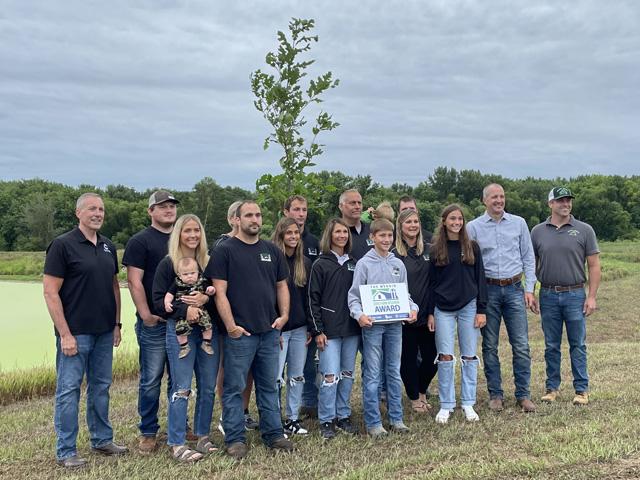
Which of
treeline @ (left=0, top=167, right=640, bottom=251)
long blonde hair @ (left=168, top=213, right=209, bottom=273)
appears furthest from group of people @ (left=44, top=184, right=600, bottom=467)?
treeline @ (left=0, top=167, right=640, bottom=251)

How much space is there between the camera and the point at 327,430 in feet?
17.6

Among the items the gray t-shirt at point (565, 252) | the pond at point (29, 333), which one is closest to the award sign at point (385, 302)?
the gray t-shirt at point (565, 252)

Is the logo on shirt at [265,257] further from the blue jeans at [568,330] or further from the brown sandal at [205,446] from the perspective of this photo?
the blue jeans at [568,330]

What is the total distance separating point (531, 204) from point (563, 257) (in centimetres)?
5197

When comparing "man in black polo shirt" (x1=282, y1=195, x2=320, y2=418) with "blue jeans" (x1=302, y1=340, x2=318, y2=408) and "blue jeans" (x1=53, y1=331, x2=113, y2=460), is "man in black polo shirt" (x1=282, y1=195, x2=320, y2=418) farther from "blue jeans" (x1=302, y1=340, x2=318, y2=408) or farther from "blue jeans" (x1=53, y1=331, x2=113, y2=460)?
"blue jeans" (x1=53, y1=331, x2=113, y2=460)

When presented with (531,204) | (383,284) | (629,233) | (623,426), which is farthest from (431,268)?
(629,233)

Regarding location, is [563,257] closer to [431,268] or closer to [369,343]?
[431,268]

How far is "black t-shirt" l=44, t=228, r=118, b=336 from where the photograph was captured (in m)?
4.73

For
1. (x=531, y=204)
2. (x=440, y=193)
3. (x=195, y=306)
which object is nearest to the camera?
(x=195, y=306)

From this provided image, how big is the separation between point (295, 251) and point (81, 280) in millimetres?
1880

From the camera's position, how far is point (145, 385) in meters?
5.18

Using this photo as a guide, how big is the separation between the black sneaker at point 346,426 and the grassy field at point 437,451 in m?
0.15

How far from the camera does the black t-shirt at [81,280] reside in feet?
15.5

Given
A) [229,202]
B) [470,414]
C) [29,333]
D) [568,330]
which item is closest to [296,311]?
[470,414]
